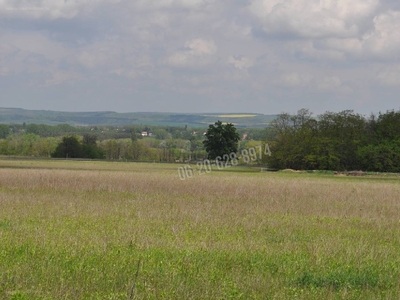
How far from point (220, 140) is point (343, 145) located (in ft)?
86.2

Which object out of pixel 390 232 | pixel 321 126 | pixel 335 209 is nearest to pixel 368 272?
pixel 390 232

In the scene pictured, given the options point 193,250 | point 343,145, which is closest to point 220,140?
point 343,145

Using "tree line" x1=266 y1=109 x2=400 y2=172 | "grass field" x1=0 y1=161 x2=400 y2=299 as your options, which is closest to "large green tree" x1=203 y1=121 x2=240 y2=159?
"tree line" x1=266 y1=109 x2=400 y2=172

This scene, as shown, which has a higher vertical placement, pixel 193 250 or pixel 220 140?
pixel 193 250

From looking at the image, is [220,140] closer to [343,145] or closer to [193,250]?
[343,145]

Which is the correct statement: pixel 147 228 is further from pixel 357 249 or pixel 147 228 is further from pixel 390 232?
pixel 390 232

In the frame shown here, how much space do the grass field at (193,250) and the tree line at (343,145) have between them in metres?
59.3

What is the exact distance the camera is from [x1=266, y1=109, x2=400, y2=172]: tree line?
3137 inches

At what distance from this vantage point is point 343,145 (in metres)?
83.1

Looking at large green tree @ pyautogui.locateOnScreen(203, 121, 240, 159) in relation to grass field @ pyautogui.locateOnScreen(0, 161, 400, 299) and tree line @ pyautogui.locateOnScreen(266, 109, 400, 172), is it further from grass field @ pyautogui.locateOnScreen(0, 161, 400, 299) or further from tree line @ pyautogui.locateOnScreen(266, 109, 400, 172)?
grass field @ pyautogui.locateOnScreen(0, 161, 400, 299)

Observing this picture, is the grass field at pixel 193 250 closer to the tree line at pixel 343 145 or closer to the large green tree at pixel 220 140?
the tree line at pixel 343 145

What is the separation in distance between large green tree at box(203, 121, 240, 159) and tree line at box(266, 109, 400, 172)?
48.8ft

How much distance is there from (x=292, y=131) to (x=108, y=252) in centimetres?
9004

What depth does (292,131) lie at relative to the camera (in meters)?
99.4
